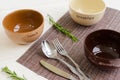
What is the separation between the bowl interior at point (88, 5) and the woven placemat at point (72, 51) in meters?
0.05

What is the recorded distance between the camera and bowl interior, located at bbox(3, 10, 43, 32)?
2.69ft

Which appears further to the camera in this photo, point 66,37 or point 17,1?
point 17,1

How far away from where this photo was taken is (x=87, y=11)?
36.9 inches

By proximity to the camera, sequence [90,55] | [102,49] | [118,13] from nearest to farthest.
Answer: [90,55] < [102,49] < [118,13]

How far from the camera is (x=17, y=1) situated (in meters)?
1.04

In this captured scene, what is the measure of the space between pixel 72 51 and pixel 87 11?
0.82 ft

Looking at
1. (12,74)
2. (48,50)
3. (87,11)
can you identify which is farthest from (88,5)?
(12,74)

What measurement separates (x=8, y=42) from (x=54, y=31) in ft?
0.58

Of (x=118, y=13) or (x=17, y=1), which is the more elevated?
(x=17, y=1)

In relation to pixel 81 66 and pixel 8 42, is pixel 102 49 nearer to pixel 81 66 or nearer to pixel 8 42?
pixel 81 66

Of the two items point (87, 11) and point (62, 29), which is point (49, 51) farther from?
point (87, 11)

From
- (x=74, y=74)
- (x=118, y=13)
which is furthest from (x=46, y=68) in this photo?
(x=118, y=13)

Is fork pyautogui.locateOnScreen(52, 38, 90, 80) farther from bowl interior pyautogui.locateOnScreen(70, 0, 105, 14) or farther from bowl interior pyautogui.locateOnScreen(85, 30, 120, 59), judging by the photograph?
bowl interior pyautogui.locateOnScreen(70, 0, 105, 14)

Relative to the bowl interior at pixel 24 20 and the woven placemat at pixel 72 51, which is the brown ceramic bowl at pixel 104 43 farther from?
the bowl interior at pixel 24 20
